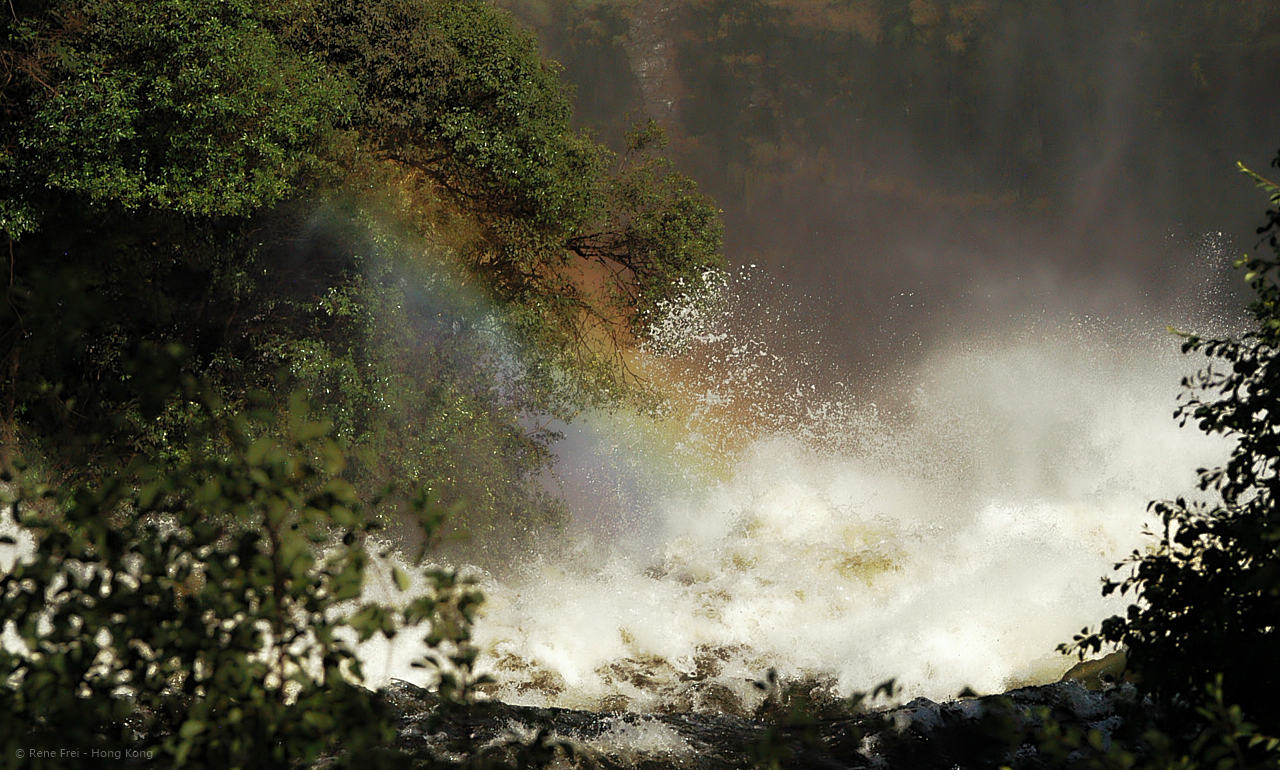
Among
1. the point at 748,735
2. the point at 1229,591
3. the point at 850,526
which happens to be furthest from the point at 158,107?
the point at 850,526

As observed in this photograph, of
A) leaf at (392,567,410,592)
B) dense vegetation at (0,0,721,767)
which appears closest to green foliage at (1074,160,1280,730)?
leaf at (392,567,410,592)

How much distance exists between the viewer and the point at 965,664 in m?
13.3

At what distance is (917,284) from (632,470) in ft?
39.2

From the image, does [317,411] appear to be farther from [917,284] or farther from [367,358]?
[917,284]

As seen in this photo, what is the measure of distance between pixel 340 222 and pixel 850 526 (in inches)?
427

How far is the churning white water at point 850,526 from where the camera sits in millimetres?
13258

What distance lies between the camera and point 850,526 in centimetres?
1831

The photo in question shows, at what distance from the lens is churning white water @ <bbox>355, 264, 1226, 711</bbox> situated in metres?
13.3

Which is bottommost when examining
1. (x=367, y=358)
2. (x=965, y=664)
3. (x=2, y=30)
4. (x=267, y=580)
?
(x=267, y=580)

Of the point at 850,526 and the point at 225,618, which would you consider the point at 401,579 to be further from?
the point at 850,526

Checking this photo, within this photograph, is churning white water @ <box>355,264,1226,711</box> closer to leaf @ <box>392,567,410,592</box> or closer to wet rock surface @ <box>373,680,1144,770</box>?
wet rock surface @ <box>373,680,1144,770</box>

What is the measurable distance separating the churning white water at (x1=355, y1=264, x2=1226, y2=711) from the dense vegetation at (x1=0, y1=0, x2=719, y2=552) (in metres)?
2.80

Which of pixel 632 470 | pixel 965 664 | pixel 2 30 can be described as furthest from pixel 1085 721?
pixel 632 470

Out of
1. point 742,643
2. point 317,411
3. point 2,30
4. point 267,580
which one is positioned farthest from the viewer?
point 742,643
